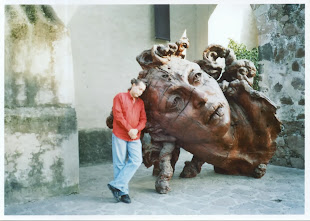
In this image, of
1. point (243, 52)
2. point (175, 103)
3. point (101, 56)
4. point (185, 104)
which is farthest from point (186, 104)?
point (243, 52)

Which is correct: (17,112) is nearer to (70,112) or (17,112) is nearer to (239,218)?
(70,112)

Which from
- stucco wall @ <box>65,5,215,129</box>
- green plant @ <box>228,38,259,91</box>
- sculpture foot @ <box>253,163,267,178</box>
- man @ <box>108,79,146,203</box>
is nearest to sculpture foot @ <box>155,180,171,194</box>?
man @ <box>108,79,146,203</box>

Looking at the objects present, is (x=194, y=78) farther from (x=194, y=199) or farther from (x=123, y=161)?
(x=194, y=199)

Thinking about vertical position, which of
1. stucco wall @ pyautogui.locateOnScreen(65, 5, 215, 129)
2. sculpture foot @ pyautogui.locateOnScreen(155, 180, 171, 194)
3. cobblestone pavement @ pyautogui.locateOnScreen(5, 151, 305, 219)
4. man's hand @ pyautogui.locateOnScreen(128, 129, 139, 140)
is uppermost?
stucco wall @ pyautogui.locateOnScreen(65, 5, 215, 129)

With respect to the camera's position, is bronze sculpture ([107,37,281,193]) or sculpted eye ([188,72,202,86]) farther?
sculpted eye ([188,72,202,86])

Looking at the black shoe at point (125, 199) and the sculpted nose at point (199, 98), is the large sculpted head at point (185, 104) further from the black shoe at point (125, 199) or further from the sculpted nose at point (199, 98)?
the black shoe at point (125, 199)

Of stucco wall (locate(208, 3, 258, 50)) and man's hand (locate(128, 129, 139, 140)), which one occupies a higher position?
stucco wall (locate(208, 3, 258, 50))

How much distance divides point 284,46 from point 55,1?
3682 millimetres

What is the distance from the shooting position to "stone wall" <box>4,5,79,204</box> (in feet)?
10.6

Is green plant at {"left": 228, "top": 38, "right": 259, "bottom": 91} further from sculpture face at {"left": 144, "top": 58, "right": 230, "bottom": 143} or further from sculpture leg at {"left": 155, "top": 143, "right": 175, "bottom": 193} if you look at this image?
sculpture leg at {"left": 155, "top": 143, "right": 175, "bottom": 193}

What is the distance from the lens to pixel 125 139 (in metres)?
3.38

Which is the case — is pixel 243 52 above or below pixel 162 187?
above

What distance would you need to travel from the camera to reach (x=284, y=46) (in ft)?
16.6

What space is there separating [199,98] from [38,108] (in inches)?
72.6
